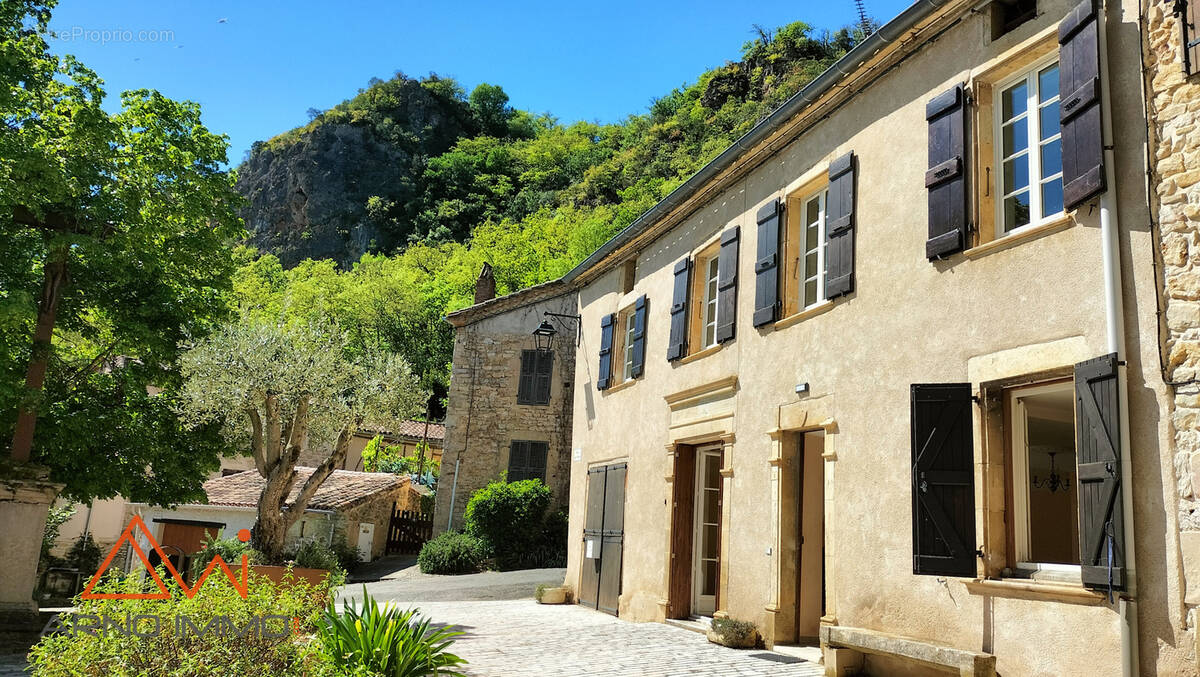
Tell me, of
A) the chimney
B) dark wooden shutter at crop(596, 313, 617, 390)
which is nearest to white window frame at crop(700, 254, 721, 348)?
dark wooden shutter at crop(596, 313, 617, 390)

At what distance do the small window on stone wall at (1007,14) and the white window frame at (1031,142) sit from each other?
0.40 meters

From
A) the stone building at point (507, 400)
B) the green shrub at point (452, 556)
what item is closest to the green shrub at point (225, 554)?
the green shrub at point (452, 556)

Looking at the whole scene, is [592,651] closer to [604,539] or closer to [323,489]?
[604,539]

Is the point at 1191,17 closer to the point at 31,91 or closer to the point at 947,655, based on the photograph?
the point at 947,655

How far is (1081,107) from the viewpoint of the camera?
5.54 metres

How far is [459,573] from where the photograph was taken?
19688mm

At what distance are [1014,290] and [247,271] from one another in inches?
1851

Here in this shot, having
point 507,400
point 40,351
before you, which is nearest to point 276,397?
point 40,351

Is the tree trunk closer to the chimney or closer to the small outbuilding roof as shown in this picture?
the small outbuilding roof

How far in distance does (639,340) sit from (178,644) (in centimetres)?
855

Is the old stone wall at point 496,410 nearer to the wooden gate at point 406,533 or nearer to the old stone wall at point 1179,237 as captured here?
the wooden gate at point 406,533

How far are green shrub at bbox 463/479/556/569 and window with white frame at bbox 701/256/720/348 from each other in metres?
10.6

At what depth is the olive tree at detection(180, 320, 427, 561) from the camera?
1369cm

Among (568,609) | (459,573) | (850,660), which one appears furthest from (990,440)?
(459,573)
